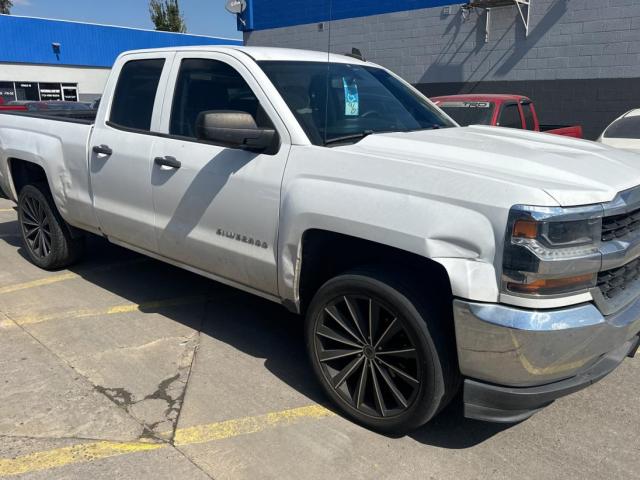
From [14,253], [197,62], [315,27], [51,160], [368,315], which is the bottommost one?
A: [14,253]

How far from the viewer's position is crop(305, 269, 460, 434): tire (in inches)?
107

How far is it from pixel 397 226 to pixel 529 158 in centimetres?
77

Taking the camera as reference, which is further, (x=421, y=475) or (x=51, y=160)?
(x=51, y=160)

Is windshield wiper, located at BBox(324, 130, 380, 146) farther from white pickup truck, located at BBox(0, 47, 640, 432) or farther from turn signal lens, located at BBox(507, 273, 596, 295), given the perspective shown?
turn signal lens, located at BBox(507, 273, 596, 295)

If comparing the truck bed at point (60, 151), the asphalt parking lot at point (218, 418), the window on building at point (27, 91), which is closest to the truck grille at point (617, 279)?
the asphalt parking lot at point (218, 418)

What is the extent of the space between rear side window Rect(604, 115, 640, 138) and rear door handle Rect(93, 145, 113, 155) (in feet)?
21.1

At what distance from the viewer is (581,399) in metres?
3.41

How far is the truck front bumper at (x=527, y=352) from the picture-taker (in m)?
2.43

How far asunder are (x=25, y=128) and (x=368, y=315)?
407 cm

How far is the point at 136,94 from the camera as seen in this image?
4422 mm

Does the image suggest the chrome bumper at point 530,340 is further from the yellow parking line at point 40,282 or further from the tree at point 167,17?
the tree at point 167,17

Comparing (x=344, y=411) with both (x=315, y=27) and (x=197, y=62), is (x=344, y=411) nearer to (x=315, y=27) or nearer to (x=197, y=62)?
(x=197, y=62)

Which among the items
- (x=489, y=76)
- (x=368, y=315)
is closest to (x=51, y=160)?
(x=368, y=315)

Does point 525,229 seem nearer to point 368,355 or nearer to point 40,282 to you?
point 368,355
